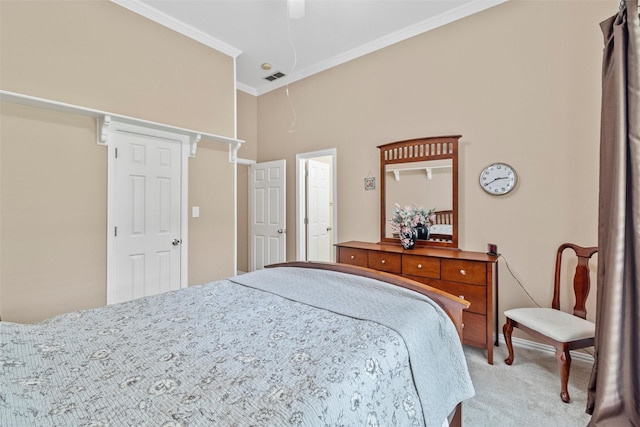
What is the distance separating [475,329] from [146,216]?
10.9ft

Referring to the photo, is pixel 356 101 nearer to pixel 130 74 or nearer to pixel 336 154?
pixel 336 154

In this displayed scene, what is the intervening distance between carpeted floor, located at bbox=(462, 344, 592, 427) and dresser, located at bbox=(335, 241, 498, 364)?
0.59 ft

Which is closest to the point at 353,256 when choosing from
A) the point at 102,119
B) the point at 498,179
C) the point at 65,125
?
the point at 498,179

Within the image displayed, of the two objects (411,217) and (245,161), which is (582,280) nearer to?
(411,217)

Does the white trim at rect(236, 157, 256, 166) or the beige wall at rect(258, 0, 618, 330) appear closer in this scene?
the beige wall at rect(258, 0, 618, 330)

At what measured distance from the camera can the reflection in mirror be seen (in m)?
3.02

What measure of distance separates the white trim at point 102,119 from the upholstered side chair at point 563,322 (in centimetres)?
358

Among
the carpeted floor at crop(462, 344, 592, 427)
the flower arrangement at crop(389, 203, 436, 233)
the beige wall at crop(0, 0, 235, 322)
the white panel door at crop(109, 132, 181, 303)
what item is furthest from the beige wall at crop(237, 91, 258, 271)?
the carpeted floor at crop(462, 344, 592, 427)

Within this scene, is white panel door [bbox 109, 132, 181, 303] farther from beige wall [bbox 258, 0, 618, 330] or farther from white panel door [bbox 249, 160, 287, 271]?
beige wall [bbox 258, 0, 618, 330]

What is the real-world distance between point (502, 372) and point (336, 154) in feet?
9.64

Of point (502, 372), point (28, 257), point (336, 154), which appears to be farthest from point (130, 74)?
point (502, 372)

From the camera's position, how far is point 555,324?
6.65ft

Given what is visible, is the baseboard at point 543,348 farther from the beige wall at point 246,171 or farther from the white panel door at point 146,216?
the beige wall at point 246,171

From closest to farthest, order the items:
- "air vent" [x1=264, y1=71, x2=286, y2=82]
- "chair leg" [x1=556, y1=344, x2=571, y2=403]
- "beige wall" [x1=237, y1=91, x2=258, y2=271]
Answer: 1. "chair leg" [x1=556, y1=344, x2=571, y2=403]
2. "air vent" [x1=264, y1=71, x2=286, y2=82]
3. "beige wall" [x1=237, y1=91, x2=258, y2=271]
